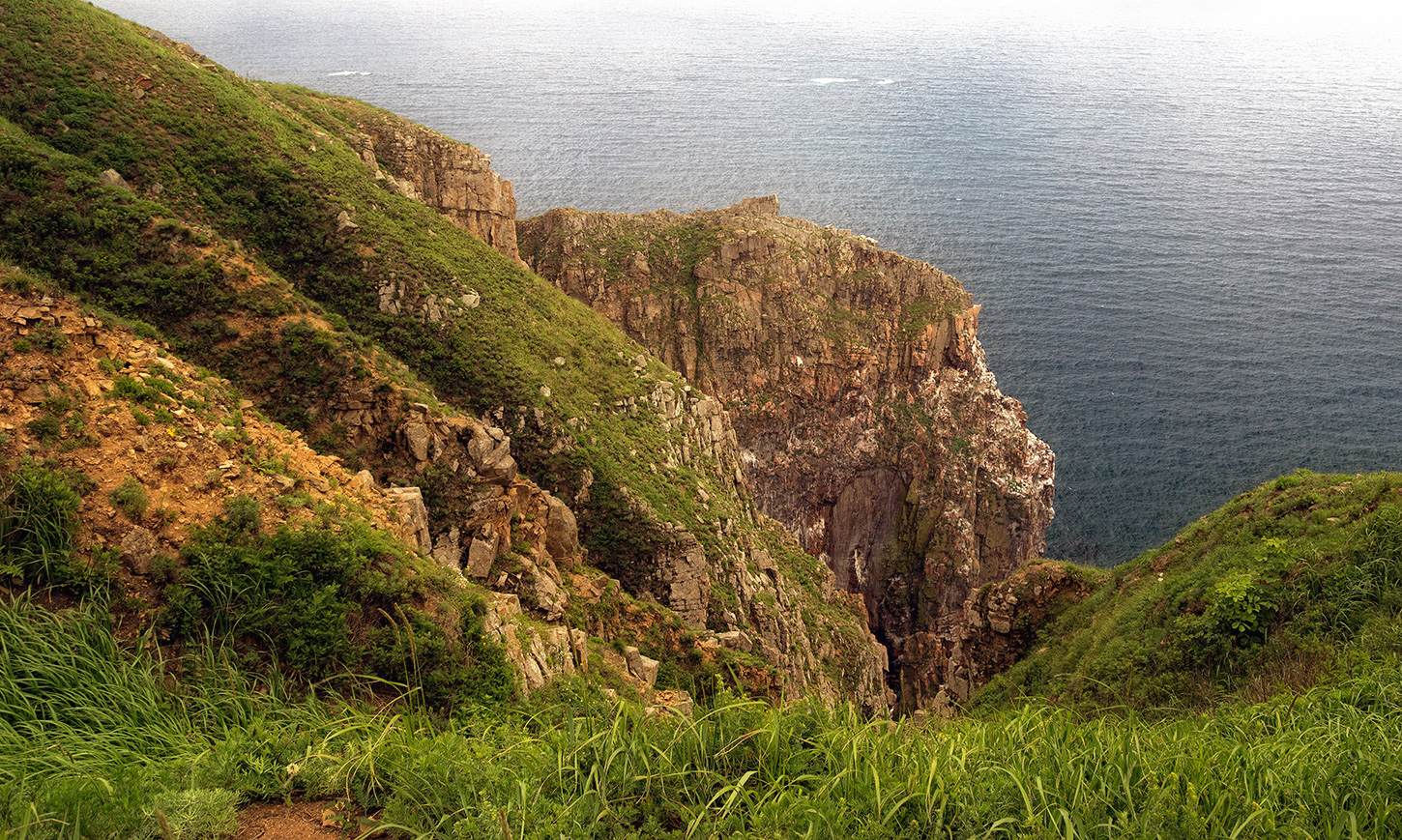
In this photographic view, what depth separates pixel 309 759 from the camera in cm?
875

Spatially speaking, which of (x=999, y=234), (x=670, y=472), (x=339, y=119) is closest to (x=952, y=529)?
(x=670, y=472)

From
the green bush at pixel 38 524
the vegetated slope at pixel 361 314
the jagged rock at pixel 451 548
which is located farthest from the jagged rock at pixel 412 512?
the green bush at pixel 38 524

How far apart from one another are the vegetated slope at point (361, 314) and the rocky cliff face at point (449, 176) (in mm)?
2601

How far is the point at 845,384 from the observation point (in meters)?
67.4

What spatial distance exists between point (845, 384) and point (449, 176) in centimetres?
3649

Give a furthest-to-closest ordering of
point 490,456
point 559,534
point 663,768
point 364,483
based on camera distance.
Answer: point 559,534 < point 490,456 < point 364,483 < point 663,768

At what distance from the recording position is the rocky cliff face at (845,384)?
2557 inches

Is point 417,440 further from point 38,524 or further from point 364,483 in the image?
point 38,524

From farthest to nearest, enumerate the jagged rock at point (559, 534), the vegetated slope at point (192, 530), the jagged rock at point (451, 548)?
1. the jagged rock at point (559, 534)
2. the jagged rock at point (451, 548)
3. the vegetated slope at point (192, 530)

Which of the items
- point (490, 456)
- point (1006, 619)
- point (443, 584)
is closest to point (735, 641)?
point (490, 456)

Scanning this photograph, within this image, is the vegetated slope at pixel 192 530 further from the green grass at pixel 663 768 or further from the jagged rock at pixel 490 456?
the jagged rock at pixel 490 456

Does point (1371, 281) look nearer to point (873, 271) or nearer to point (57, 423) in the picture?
point (873, 271)

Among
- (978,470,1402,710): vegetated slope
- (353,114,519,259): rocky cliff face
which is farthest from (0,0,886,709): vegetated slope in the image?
(978,470,1402,710): vegetated slope

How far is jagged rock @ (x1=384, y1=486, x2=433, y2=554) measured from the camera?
18.4 meters
